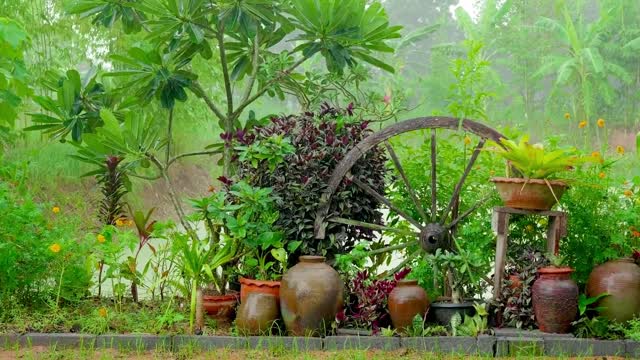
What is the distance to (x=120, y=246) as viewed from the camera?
5.18 meters

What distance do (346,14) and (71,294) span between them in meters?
2.78

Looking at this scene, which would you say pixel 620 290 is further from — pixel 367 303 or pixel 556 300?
pixel 367 303

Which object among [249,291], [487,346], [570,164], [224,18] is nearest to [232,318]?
[249,291]

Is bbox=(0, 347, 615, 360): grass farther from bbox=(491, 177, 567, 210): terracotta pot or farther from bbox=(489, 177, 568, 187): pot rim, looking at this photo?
bbox=(489, 177, 568, 187): pot rim

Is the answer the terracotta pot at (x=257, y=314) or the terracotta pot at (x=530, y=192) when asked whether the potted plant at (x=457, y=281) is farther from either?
the terracotta pot at (x=257, y=314)

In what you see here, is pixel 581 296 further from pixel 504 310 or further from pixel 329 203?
pixel 329 203

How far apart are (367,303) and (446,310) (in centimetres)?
51

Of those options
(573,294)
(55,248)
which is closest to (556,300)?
(573,294)

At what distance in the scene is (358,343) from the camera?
4730mm

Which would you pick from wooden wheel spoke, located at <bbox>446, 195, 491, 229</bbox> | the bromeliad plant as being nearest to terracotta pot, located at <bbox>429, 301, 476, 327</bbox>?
wooden wheel spoke, located at <bbox>446, 195, 491, 229</bbox>

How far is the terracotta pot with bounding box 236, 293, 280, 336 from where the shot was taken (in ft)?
16.3

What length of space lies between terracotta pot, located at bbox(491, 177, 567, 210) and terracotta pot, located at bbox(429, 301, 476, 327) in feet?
2.39

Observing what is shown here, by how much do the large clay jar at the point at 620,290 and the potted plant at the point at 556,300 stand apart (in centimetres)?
21

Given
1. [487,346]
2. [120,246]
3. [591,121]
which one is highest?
[591,121]
